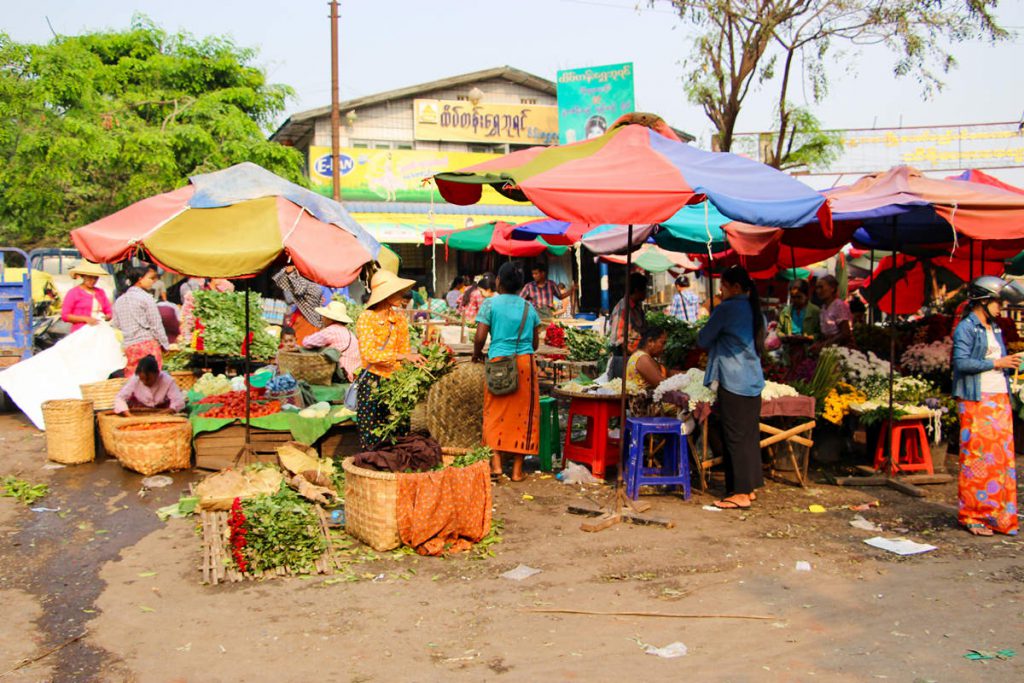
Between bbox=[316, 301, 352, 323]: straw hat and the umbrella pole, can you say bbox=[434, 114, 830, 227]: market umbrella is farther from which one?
bbox=[316, 301, 352, 323]: straw hat

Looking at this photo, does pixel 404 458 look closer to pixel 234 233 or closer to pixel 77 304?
pixel 234 233

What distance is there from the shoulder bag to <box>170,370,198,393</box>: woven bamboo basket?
5681 millimetres

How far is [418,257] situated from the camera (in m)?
23.9

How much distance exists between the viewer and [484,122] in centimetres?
2484

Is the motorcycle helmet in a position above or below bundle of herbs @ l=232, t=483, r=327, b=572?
above

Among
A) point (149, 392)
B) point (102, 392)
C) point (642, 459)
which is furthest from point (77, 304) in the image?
point (642, 459)

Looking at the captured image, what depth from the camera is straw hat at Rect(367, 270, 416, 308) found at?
6977mm

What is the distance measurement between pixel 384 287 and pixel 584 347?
19.7 ft

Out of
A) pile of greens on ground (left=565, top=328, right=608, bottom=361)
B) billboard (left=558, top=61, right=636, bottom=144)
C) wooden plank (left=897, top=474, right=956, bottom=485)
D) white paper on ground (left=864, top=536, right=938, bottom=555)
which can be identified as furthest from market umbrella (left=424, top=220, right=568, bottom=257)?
billboard (left=558, top=61, right=636, bottom=144)

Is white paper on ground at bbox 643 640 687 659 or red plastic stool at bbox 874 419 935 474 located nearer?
white paper on ground at bbox 643 640 687 659

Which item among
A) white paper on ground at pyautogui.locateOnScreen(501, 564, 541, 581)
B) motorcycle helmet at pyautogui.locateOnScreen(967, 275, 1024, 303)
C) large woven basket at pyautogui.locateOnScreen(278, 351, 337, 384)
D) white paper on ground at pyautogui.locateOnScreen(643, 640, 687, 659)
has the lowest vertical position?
white paper on ground at pyautogui.locateOnScreen(643, 640, 687, 659)

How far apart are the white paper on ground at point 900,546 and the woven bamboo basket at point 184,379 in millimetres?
8802

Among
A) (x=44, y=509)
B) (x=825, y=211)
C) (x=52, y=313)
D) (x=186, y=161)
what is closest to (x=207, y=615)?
(x=44, y=509)

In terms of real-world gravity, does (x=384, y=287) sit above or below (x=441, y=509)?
above
